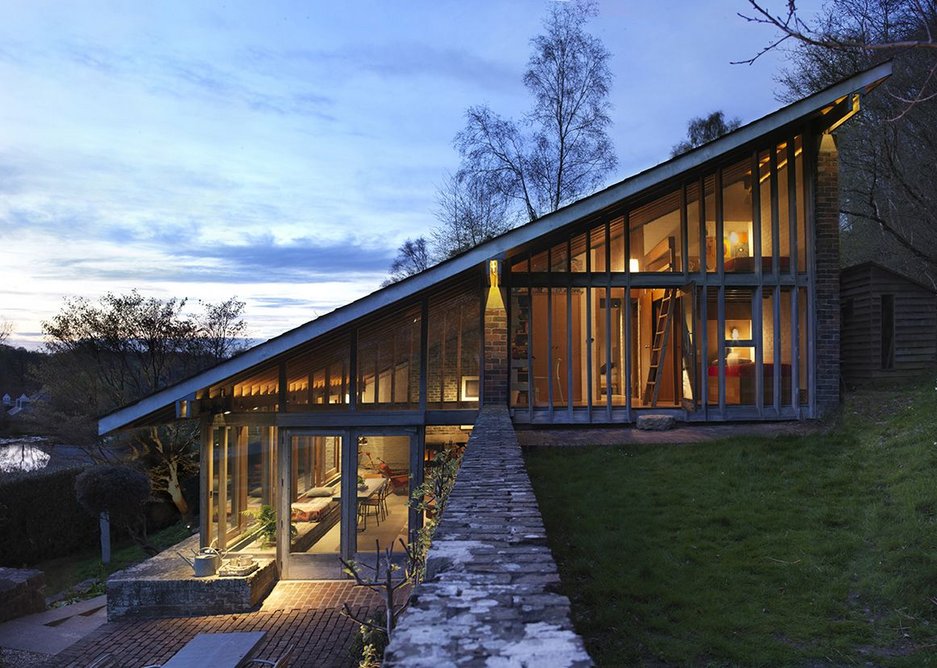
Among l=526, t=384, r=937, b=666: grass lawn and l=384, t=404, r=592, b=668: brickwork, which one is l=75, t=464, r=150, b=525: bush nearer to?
l=526, t=384, r=937, b=666: grass lawn

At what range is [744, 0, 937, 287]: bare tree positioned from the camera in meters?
11.8

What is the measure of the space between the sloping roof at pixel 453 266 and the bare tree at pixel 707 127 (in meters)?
14.1

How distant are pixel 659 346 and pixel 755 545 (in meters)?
5.62

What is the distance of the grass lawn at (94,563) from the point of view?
46.1 feet

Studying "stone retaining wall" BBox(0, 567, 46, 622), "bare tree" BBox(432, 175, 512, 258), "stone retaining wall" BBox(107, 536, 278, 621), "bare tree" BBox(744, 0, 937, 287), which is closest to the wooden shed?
"bare tree" BBox(744, 0, 937, 287)

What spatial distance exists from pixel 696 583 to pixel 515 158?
18.8 m

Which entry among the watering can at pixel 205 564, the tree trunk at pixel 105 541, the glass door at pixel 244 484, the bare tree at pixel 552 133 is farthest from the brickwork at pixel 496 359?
the bare tree at pixel 552 133

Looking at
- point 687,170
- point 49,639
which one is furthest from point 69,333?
point 687,170

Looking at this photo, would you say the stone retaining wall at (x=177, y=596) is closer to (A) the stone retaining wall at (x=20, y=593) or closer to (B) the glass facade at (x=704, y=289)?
(A) the stone retaining wall at (x=20, y=593)

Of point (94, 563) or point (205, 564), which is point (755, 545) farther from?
point (94, 563)

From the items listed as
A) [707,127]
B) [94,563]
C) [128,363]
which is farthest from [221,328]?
[707,127]

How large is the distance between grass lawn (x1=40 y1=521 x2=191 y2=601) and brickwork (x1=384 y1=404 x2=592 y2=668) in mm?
12631

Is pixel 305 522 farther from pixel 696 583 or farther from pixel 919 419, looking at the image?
pixel 919 419

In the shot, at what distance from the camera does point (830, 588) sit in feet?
15.8
